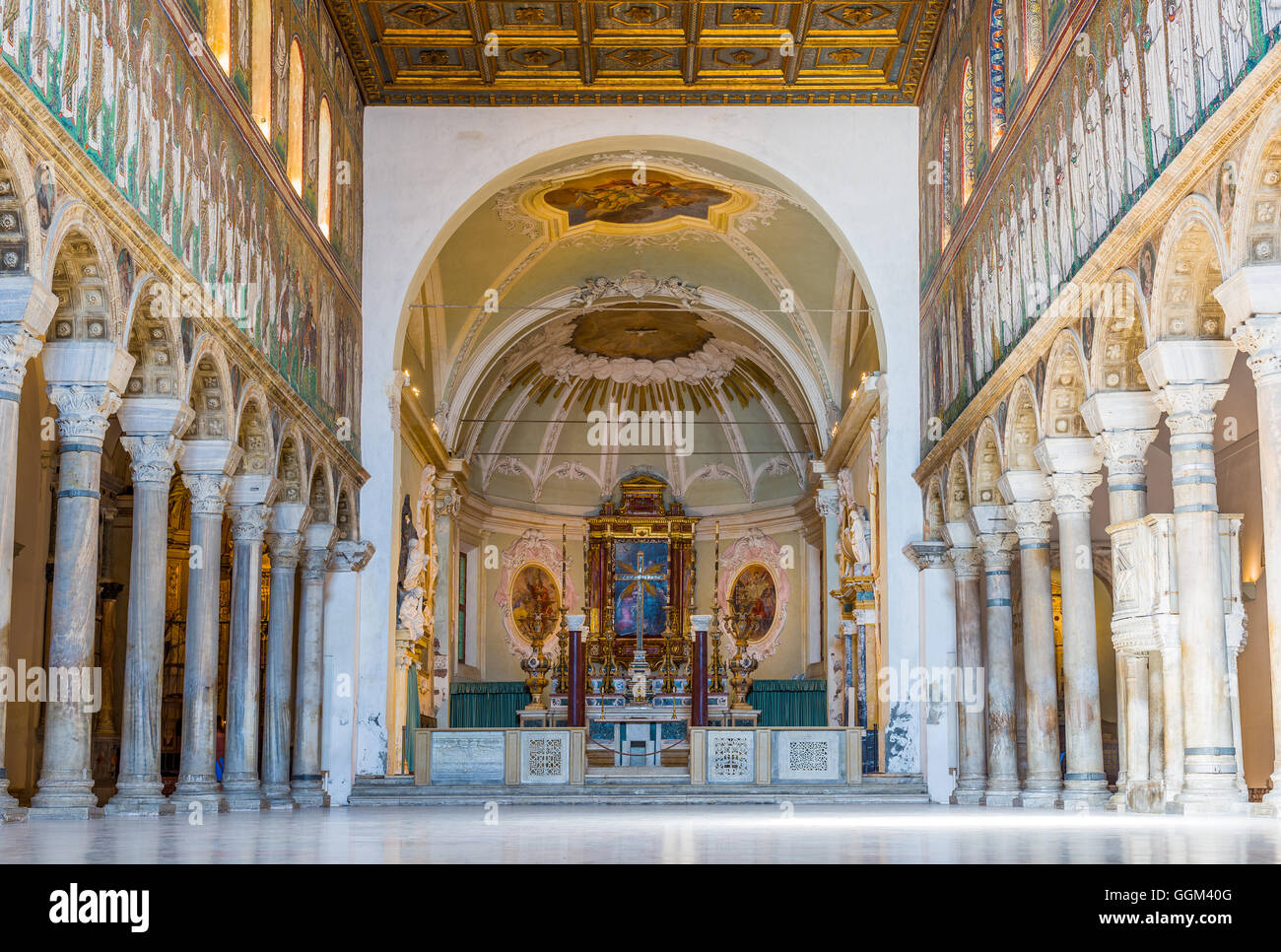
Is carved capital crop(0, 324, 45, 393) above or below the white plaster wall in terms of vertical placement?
below

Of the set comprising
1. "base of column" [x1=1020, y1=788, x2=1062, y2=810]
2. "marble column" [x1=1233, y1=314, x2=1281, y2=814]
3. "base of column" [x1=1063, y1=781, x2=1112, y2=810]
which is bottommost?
"base of column" [x1=1020, y1=788, x2=1062, y2=810]

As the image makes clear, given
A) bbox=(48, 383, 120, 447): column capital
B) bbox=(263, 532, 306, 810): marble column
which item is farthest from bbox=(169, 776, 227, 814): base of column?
bbox=(48, 383, 120, 447): column capital

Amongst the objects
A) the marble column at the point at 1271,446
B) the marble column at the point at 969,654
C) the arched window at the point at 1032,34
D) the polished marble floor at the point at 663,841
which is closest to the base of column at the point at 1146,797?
the polished marble floor at the point at 663,841

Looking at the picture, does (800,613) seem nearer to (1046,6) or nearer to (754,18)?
(754,18)

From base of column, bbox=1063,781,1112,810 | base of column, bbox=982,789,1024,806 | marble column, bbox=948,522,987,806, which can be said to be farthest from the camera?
marble column, bbox=948,522,987,806

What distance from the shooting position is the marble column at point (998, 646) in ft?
64.1

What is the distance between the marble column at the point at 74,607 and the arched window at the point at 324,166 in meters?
8.73

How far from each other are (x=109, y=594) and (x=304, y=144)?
822cm

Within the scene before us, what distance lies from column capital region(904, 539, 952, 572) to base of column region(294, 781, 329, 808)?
30.9 feet

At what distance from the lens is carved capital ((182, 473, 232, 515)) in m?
16.6

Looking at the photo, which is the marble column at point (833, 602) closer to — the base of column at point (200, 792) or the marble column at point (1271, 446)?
the base of column at point (200, 792)

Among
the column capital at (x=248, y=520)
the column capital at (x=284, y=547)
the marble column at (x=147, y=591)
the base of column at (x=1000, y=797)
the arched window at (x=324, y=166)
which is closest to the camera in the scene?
the marble column at (x=147, y=591)

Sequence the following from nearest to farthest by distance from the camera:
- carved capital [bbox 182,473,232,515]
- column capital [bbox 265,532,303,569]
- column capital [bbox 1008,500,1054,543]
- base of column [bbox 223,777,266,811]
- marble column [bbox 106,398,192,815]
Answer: marble column [bbox 106,398,192,815], carved capital [bbox 182,473,232,515], base of column [bbox 223,777,266,811], column capital [bbox 1008,500,1054,543], column capital [bbox 265,532,303,569]

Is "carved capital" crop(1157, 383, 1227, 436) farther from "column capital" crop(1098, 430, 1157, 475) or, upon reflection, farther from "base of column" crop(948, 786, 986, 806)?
"base of column" crop(948, 786, 986, 806)
